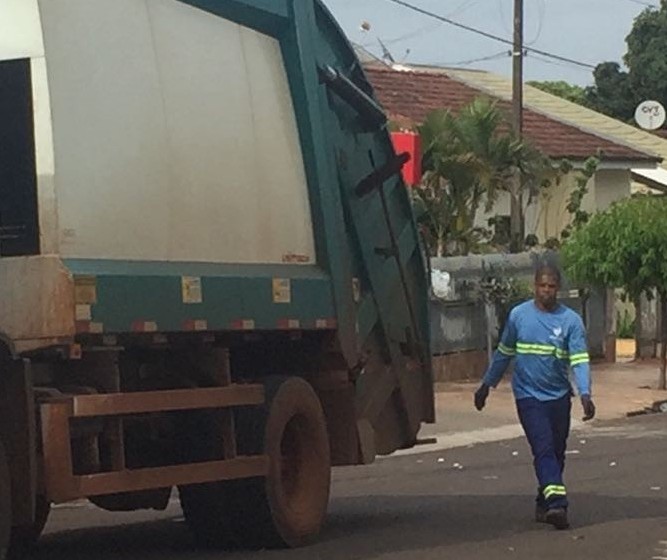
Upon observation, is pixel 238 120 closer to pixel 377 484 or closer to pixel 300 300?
pixel 300 300

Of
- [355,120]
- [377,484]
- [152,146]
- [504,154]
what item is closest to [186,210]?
[152,146]

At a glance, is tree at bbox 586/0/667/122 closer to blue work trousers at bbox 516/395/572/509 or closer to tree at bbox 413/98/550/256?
tree at bbox 413/98/550/256

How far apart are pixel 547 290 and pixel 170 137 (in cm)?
325

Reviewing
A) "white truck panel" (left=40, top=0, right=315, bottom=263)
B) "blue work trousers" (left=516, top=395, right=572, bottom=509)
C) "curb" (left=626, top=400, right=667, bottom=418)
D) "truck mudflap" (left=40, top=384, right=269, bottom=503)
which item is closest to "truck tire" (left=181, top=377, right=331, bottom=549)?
"truck mudflap" (left=40, top=384, right=269, bottom=503)

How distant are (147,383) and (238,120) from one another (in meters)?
1.76

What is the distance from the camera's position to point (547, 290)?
1242cm

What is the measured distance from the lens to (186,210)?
34.3 ft

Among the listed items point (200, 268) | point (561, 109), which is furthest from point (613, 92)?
point (200, 268)

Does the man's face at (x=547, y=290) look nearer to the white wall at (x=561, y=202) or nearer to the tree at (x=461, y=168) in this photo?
the tree at (x=461, y=168)

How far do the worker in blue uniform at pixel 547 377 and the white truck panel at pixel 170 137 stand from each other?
5.38 ft

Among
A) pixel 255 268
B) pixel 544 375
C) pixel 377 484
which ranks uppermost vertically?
pixel 255 268

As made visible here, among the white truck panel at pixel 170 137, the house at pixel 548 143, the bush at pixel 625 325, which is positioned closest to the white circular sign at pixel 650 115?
the house at pixel 548 143

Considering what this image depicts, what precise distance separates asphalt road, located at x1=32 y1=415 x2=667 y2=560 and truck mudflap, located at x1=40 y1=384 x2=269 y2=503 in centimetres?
64

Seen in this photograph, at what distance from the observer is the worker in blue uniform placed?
40.3 feet
